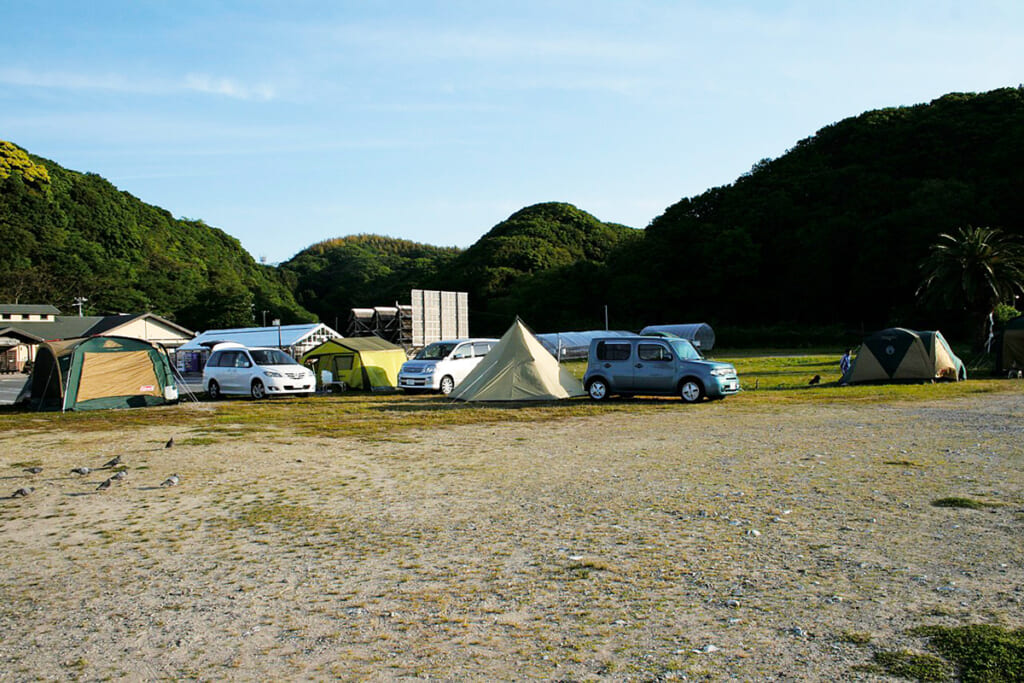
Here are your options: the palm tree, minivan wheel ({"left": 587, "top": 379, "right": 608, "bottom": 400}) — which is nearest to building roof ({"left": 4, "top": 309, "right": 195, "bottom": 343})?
minivan wheel ({"left": 587, "top": 379, "right": 608, "bottom": 400})

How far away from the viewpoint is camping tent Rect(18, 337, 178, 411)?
18609mm

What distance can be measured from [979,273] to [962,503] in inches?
1161

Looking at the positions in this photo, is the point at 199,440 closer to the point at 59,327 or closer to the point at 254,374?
the point at 254,374

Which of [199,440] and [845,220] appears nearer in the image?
[199,440]

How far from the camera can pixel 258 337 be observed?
4478 cm

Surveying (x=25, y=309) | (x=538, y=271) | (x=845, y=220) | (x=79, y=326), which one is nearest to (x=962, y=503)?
(x=845, y=220)

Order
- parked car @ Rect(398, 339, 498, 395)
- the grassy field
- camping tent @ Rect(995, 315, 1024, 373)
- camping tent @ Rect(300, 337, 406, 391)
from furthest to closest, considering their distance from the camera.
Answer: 1. camping tent @ Rect(300, 337, 406, 391)
2. camping tent @ Rect(995, 315, 1024, 373)
3. parked car @ Rect(398, 339, 498, 395)
4. the grassy field

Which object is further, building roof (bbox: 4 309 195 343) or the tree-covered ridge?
the tree-covered ridge

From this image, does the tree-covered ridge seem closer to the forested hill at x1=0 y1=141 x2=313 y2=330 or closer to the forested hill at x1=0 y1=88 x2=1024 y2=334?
the forested hill at x1=0 y1=88 x2=1024 y2=334

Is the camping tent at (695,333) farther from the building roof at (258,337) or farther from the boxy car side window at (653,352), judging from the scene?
the boxy car side window at (653,352)

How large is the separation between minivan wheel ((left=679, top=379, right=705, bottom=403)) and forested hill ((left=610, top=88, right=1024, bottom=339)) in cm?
4124

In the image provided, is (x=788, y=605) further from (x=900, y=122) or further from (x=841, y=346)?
(x=900, y=122)

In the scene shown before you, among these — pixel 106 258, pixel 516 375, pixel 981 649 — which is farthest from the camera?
pixel 106 258

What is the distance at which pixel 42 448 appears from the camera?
12023mm
